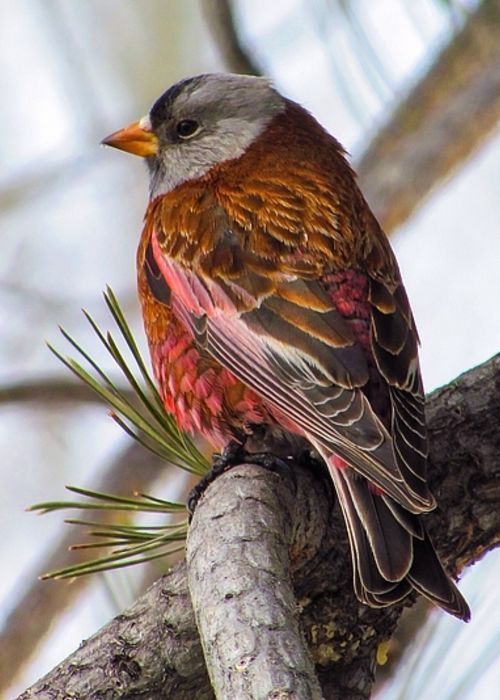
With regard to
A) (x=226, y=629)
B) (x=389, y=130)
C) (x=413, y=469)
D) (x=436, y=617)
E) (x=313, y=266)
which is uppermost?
(x=389, y=130)

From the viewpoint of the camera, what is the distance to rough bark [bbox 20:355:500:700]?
3.00 m

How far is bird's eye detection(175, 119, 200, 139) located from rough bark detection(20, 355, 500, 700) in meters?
1.92

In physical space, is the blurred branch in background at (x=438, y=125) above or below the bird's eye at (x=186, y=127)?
above

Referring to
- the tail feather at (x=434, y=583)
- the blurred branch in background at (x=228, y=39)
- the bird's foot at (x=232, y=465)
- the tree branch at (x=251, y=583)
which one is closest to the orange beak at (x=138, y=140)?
the blurred branch in background at (x=228, y=39)

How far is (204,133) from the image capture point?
5164 millimetres

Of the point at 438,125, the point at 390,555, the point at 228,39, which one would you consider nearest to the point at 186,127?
the point at 228,39

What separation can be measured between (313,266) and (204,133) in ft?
4.63

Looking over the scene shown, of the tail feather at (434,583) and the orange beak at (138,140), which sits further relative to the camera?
the orange beak at (138,140)

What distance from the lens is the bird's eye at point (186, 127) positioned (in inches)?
205

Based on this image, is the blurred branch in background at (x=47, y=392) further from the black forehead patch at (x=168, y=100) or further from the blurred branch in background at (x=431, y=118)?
the blurred branch in background at (x=431, y=118)

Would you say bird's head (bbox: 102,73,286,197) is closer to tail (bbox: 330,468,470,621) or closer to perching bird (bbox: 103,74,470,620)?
perching bird (bbox: 103,74,470,620)

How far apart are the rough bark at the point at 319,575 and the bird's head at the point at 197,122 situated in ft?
5.78

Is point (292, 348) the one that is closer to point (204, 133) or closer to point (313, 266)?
point (313, 266)

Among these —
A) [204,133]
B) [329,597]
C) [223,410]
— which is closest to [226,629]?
[329,597]
